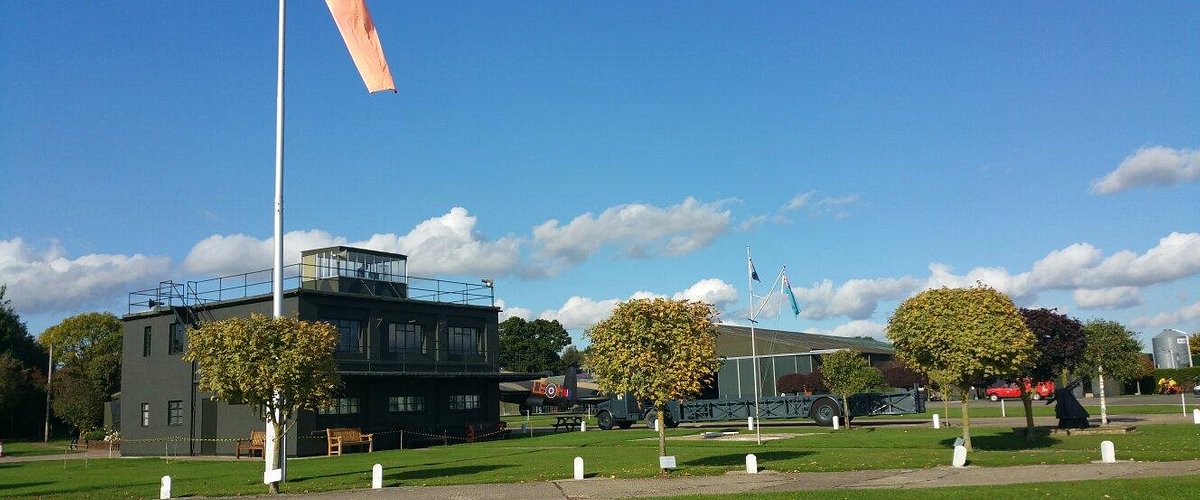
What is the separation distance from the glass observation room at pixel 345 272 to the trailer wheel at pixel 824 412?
792 inches

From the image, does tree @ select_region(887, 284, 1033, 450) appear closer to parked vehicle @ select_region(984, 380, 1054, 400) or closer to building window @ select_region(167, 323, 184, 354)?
building window @ select_region(167, 323, 184, 354)

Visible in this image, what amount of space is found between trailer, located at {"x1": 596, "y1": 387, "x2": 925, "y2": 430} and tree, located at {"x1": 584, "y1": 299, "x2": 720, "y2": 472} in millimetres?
12416

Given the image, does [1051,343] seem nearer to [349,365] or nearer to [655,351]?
[655,351]

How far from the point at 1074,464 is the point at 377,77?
1791 cm

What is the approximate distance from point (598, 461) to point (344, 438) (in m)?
15.5

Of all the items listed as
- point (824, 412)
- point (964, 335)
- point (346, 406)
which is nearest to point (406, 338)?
point (346, 406)

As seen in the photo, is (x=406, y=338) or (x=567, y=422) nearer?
(x=406, y=338)

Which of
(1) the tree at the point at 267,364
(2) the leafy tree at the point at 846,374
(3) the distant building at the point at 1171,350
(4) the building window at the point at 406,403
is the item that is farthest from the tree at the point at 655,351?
(3) the distant building at the point at 1171,350

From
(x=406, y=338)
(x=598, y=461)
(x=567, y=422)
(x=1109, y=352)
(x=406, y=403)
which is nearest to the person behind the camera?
(x=598, y=461)

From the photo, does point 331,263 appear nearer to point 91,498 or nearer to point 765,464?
point 91,498

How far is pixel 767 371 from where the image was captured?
5519 cm

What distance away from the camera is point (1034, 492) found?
15031 millimetres

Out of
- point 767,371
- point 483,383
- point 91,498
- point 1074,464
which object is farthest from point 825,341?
point 91,498

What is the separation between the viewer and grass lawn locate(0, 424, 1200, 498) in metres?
21.7
